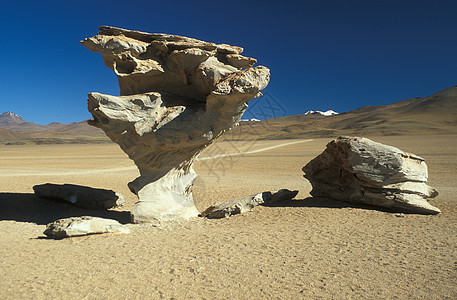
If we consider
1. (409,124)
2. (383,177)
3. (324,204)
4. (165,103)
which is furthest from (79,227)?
(409,124)

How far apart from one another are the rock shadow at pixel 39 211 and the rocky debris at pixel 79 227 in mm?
1625

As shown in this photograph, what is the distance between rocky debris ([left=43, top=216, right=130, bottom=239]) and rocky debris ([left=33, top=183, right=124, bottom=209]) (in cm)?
360

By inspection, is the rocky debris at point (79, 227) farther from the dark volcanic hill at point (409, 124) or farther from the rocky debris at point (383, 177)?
the dark volcanic hill at point (409, 124)

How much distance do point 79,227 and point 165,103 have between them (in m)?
4.05

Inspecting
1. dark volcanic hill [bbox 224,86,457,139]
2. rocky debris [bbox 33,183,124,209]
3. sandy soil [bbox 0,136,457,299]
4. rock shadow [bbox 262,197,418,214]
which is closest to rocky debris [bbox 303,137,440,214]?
rock shadow [bbox 262,197,418,214]

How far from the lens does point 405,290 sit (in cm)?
440

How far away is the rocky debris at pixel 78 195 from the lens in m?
10.6

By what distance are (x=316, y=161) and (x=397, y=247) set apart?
514 centimetres

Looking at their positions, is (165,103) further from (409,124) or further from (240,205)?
(409,124)

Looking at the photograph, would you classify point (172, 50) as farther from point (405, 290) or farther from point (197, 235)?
point (405, 290)

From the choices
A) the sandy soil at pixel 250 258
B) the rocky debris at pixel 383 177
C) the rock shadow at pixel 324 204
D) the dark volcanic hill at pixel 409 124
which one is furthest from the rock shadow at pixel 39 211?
the dark volcanic hill at pixel 409 124

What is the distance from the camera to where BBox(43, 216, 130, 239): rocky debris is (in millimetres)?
6926

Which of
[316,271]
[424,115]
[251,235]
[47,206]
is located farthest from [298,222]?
[424,115]

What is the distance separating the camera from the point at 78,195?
1069 centimetres
